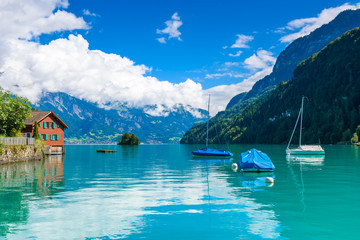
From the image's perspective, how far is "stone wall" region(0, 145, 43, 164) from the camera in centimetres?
6187

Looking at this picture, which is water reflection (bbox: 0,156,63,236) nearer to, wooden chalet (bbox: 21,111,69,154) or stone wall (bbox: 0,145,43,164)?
stone wall (bbox: 0,145,43,164)

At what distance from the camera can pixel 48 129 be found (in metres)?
98.4

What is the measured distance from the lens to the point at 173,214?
21.2 m

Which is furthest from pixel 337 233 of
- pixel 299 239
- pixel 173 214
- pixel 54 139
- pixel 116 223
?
pixel 54 139

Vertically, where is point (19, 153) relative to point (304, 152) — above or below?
above

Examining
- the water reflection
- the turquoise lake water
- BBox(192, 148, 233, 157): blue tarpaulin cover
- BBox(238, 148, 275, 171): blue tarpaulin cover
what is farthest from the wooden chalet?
BBox(238, 148, 275, 171): blue tarpaulin cover

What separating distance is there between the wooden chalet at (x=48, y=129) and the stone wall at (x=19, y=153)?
49.1 ft

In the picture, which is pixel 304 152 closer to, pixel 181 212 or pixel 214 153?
pixel 214 153

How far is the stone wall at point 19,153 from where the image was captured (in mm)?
61869

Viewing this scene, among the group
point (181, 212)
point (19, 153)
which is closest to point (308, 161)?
point (181, 212)

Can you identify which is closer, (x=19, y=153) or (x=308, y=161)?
(x=19, y=153)

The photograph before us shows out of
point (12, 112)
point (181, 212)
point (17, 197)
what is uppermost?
point (12, 112)

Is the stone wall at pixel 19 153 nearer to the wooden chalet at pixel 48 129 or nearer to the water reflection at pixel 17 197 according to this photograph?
the wooden chalet at pixel 48 129

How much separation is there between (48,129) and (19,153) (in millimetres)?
31184
